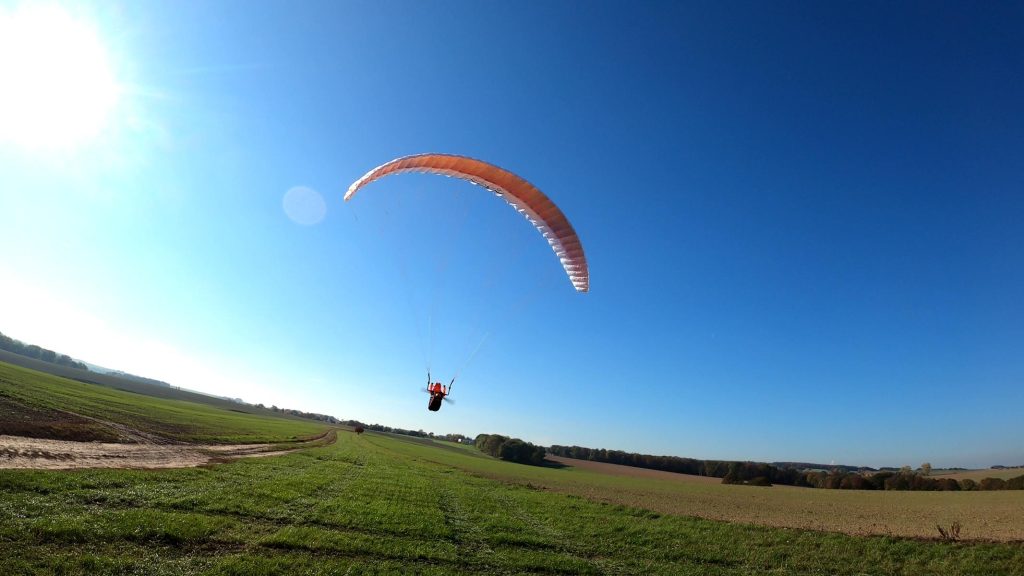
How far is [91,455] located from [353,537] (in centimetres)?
1390

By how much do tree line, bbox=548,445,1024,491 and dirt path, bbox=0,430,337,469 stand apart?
63117mm

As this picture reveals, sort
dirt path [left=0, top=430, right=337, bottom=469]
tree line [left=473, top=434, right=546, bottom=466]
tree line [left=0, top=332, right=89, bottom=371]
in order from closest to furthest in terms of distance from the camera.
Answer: dirt path [left=0, top=430, right=337, bottom=469] < tree line [left=473, top=434, right=546, bottom=466] < tree line [left=0, top=332, right=89, bottom=371]

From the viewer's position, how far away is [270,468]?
2144cm

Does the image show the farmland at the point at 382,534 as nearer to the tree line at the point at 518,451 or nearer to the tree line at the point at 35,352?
the tree line at the point at 518,451

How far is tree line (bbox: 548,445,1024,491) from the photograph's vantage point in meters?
50.2

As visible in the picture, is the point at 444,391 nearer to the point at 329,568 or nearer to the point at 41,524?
the point at 329,568

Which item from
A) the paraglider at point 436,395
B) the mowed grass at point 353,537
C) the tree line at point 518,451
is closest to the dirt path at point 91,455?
the mowed grass at point 353,537

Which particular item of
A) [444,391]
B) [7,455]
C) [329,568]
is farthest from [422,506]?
[7,455]

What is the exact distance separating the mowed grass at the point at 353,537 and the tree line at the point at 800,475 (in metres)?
48.4

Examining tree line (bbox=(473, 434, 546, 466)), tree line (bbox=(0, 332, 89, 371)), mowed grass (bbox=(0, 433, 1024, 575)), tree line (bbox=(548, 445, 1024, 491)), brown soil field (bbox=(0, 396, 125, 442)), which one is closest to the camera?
mowed grass (bbox=(0, 433, 1024, 575))

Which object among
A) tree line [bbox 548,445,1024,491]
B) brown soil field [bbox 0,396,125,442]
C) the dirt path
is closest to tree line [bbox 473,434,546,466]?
tree line [bbox 548,445,1024,491]

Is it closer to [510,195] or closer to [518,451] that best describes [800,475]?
[518,451]

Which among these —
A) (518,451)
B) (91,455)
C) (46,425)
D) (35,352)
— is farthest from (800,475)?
(35,352)

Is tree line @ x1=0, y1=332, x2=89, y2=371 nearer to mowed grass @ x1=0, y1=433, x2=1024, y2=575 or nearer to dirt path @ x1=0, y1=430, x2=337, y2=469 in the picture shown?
dirt path @ x1=0, y1=430, x2=337, y2=469
